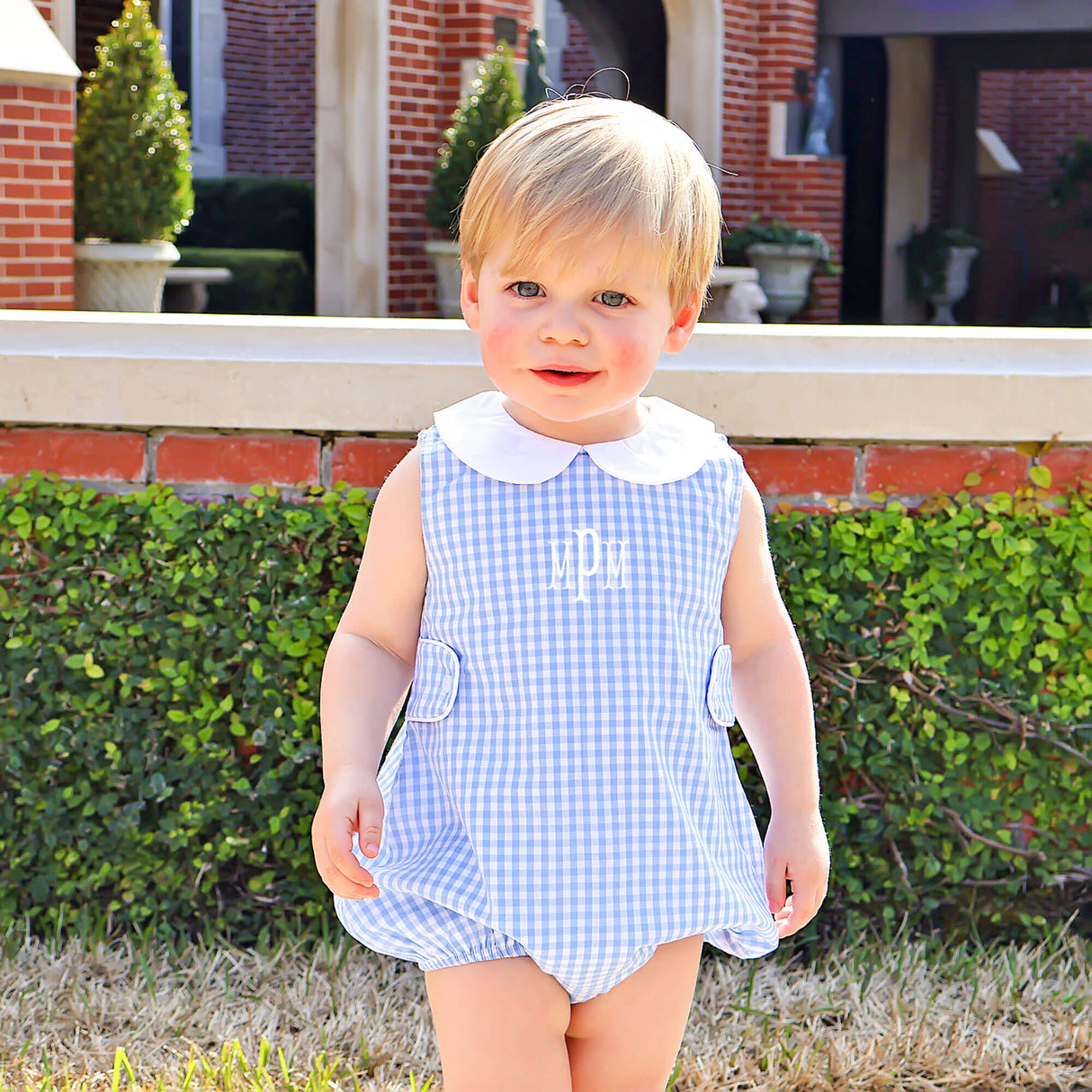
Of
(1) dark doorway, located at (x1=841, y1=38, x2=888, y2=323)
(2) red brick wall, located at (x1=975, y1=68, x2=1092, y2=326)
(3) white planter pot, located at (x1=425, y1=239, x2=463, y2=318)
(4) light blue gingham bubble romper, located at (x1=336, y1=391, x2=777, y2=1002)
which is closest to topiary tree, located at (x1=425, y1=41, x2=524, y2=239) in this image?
(3) white planter pot, located at (x1=425, y1=239, x2=463, y2=318)

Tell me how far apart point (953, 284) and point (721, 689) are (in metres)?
14.5

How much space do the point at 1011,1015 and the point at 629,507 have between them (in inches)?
55.9

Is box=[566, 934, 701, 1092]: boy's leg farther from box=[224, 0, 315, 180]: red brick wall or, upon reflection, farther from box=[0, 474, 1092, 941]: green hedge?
box=[224, 0, 315, 180]: red brick wall

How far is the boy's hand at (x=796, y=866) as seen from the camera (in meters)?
1.64

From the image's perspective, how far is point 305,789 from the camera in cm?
259

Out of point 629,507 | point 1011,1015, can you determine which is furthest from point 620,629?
point 1011,1015

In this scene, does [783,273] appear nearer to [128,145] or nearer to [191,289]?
[191,289]

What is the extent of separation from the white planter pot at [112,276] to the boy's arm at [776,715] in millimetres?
5815

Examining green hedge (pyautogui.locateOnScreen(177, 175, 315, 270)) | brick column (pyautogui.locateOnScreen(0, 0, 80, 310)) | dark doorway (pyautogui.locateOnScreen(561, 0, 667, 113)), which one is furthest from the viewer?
dark doorway (pyautogui.locateOnScreen(561, 0, 667, 113))

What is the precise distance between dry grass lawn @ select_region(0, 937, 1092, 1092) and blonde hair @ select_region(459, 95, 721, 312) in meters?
1.29

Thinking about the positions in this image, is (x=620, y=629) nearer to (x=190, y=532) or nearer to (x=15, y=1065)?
(x=190, y=532)

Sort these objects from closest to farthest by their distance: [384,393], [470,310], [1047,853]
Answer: [470,310]
[384,393]
[1047,853]

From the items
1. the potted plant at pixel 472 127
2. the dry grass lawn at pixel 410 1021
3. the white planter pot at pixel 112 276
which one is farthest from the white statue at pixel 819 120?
the dry grass lawn at pixel 410 1021

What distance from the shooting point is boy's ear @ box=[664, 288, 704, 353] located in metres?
1.60
